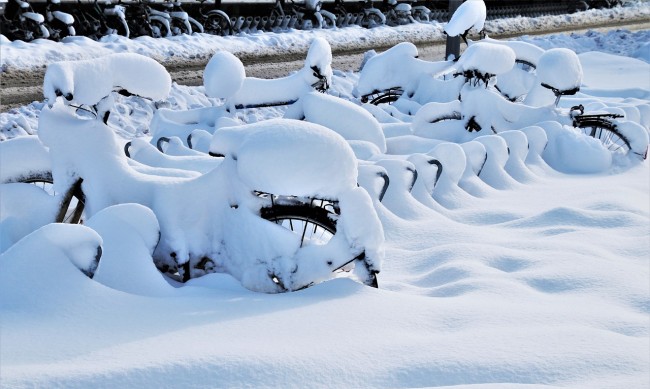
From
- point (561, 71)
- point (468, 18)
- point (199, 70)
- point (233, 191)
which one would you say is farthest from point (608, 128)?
point (199, 70)

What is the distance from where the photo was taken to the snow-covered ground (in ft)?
7.43

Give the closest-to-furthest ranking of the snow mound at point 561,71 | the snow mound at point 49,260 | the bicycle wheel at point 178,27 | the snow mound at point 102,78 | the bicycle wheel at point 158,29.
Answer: the snow mound at point 49,260
the snow mound at point 102,78
the snow mound at point 561,71
the bicycle wheel at point 158,29
the bicycle wheel at point 178,27

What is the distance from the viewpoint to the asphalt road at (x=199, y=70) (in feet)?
30.0

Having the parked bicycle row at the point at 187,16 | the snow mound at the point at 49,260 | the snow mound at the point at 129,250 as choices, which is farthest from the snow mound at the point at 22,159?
the parked bicycle row at the point at 187,16

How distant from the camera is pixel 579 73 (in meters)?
6.75

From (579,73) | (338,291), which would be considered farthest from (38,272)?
(579,73)

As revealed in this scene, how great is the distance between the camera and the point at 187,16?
15.4 meters

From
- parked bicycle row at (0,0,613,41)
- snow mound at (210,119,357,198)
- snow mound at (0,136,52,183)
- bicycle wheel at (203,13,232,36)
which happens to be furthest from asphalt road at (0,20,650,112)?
snow mound at (210,119,357,198)

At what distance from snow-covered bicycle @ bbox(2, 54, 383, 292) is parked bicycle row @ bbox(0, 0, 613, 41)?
10.1 m

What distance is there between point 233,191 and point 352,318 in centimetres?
89

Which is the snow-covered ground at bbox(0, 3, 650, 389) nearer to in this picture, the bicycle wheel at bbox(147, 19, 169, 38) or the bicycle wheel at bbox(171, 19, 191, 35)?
the bicycle wheel at bbox(147, 19, 169, 38)

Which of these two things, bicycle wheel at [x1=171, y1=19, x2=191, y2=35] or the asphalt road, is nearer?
the asphalt road

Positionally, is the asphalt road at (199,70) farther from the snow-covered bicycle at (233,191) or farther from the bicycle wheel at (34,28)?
the snow-covered bicycle at (233,191)

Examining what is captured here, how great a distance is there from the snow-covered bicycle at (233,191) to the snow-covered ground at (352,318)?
0.08 metres
